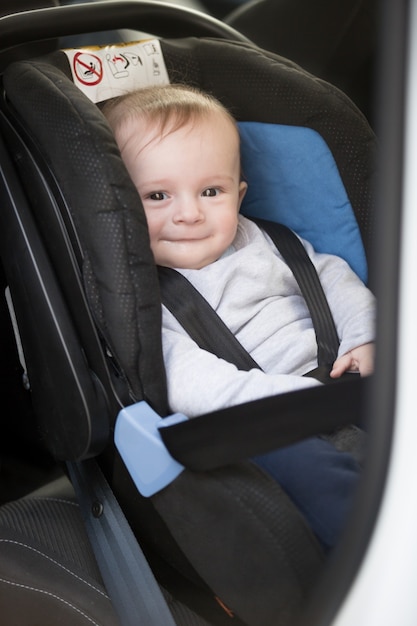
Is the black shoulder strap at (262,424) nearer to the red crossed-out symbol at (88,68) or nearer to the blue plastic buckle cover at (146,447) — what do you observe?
the blue plastic buckle cover at (146,447)

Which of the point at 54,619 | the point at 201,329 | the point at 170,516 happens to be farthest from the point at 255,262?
the point at 54,619

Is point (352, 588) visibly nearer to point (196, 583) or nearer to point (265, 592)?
point (265, 592)

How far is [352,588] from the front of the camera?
0.69m

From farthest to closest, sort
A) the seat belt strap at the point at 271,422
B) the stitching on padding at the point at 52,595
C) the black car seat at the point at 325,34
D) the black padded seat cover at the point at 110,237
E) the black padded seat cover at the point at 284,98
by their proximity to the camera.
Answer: the black car seat at the point at 325,34 < the black padded seat cover at the point at 284,98 < the stitching on padding at the point at 52,595 < the black padded seat cover at the point at 110,237 < the seat belt strap at the point at 271,422

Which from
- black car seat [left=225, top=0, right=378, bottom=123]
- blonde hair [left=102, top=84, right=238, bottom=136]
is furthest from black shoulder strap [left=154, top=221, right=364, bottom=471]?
black car seat [left=225, top=0, right=378, bottom=123]

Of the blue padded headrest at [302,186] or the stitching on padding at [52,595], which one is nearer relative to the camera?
the stitching on padding at [52,595]

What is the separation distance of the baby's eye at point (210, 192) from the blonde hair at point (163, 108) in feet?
0.34

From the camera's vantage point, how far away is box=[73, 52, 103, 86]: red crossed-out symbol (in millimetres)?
1274

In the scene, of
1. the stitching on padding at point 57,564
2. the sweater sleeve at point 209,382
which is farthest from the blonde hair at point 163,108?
the stitching on padding at point 57,564

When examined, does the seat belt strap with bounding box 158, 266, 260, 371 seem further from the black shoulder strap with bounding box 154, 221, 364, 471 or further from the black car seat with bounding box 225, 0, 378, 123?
the black car seat with bounding box 225, 0, 378, 123

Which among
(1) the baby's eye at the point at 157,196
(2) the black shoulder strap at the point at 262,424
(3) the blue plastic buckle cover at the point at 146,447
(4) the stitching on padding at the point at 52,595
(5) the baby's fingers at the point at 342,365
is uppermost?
(1) the baby's eye at the point at 157,196

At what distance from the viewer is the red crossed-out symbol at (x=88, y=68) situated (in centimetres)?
127

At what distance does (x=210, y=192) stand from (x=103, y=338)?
0.32 m

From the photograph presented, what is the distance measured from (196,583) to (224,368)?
0.29 meters
